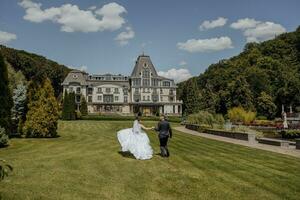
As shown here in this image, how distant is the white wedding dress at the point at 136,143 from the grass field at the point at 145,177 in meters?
0.40

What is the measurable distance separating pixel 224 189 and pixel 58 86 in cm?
10512

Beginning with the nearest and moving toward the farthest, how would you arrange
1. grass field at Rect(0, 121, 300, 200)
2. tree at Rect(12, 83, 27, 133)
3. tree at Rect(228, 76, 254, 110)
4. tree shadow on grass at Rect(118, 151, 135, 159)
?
grass field at Rect(0, 121, 300, 200) < tree shadow on grass at Rect(118, 151, 135, 159) < tree at Rect(12, 83, 27, 133) < tree at Rect(228, 76, 254, 110)

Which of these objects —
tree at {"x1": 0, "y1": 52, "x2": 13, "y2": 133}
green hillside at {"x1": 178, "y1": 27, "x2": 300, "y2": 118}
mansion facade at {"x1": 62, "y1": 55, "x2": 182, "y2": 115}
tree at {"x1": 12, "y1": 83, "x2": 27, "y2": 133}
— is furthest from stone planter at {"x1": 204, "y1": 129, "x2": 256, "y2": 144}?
mansion facade at {"x1": 62, "y1": 55, "x2": 182, "y2": 115}

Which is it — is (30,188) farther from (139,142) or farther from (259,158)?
(259,158)

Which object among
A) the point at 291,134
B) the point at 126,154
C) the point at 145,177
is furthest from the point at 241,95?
the point at 145,177

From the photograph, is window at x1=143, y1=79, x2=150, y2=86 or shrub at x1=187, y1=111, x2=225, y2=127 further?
window at x1=143, y1=79, x2=150, y2=86

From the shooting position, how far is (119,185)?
981cm

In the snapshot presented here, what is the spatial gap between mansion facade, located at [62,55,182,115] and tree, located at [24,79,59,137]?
68.5m

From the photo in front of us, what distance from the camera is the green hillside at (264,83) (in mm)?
67812

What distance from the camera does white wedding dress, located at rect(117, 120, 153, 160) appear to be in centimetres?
1403

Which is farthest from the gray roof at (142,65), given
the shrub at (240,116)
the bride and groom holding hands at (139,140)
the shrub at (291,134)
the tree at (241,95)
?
the bride and groom holding hands at (139,140)

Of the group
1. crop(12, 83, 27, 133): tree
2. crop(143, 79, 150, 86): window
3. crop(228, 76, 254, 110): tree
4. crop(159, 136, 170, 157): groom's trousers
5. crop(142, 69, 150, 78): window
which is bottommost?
crop(159, 136, 170, 157): groom's trousers

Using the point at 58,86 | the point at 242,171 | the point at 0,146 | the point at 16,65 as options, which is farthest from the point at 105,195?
the point at 58,86

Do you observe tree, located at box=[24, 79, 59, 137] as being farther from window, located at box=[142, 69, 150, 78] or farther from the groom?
window, located at box=[142, 69, 150, 78]
